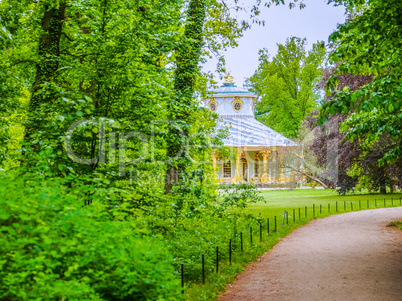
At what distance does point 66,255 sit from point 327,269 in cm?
715

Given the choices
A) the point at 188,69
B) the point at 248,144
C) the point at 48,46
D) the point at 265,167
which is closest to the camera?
the point at 48,46

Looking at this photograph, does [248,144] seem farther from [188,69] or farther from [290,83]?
[188,69]

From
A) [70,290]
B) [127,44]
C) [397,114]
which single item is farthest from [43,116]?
[397,114]

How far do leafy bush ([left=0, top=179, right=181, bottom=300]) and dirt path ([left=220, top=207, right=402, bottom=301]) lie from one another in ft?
13.6

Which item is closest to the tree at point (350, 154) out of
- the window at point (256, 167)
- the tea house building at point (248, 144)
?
the tea house building at point (248, 144)

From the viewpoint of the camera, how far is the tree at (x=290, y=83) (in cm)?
4991

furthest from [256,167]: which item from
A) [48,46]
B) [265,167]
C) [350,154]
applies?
[48,46]

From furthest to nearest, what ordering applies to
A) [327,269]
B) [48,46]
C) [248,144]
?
[248,144]
[48,46]
[327,269]

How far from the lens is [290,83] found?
169 ft

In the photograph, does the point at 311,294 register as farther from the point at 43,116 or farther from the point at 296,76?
the point at 296,76

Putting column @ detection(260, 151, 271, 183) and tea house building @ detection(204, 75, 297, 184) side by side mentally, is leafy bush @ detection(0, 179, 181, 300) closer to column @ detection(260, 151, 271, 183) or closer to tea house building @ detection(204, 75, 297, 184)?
tea house building @ detection(204, 75, 297, 184)

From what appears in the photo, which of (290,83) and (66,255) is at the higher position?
(290,83)

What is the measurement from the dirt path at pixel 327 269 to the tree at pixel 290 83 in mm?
36530

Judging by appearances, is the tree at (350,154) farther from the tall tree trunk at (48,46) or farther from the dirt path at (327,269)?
the tall tree trunk at (48,46)
